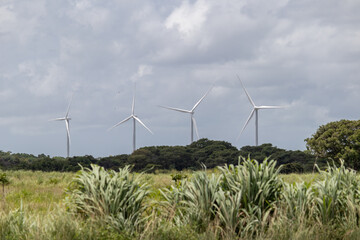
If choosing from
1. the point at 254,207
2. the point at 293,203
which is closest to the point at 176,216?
the point at 254,207

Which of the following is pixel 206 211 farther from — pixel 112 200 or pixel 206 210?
pixel 112 200

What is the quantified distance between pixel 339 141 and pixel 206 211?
4227cm

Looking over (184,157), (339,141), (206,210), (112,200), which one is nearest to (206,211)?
(206,210)

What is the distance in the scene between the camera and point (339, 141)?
49.6 meters

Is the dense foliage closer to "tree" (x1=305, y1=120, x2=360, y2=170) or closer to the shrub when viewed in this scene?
"tree" (x1=305, y1=120, x2=360, y2=170)

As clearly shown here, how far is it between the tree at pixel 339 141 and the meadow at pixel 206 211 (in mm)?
38866

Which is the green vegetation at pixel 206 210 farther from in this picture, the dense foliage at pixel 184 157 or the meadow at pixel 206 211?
the dense foliage at pixel 184 157

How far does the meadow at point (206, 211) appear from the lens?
989cm

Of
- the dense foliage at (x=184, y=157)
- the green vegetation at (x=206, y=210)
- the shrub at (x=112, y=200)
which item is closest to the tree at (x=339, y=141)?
the dense foliage at (x=184, y=157)

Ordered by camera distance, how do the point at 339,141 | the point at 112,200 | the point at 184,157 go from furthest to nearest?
the point at 184,157 < the point at 339,141 < the point at 112,200

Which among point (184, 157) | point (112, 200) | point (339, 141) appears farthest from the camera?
point (184, 157)

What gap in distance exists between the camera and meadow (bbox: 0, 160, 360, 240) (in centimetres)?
989

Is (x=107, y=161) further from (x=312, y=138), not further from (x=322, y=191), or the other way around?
(x=322, y=191)

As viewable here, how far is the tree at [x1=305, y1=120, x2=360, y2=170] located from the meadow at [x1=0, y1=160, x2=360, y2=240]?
1530 inches
